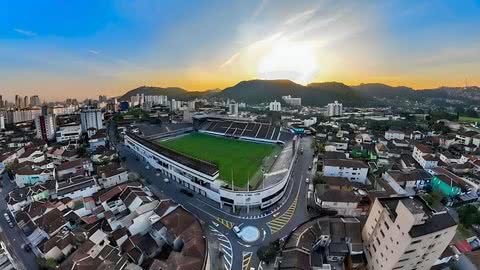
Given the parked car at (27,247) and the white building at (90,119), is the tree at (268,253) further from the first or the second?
the white building at (90,119)

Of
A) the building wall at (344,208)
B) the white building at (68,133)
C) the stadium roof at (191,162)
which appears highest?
the white building at (68,133)

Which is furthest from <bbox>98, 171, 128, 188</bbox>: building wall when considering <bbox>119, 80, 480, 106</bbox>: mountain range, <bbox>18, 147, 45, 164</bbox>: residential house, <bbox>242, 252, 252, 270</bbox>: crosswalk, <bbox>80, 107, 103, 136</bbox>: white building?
<bbox>119, 80, 480, 106</bbox>: mountain range

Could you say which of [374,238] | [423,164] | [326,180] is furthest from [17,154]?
[423,164]

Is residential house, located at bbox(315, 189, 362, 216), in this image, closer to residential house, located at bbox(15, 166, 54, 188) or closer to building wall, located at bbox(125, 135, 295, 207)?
building wall, located at bbox(125, 135, 295, 207)

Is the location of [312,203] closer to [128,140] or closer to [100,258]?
[100,258]

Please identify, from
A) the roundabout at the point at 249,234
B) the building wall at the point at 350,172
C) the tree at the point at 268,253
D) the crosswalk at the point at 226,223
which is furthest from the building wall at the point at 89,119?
the building wall at the point at 350,172

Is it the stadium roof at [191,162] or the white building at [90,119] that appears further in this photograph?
the white building at [90,119]
